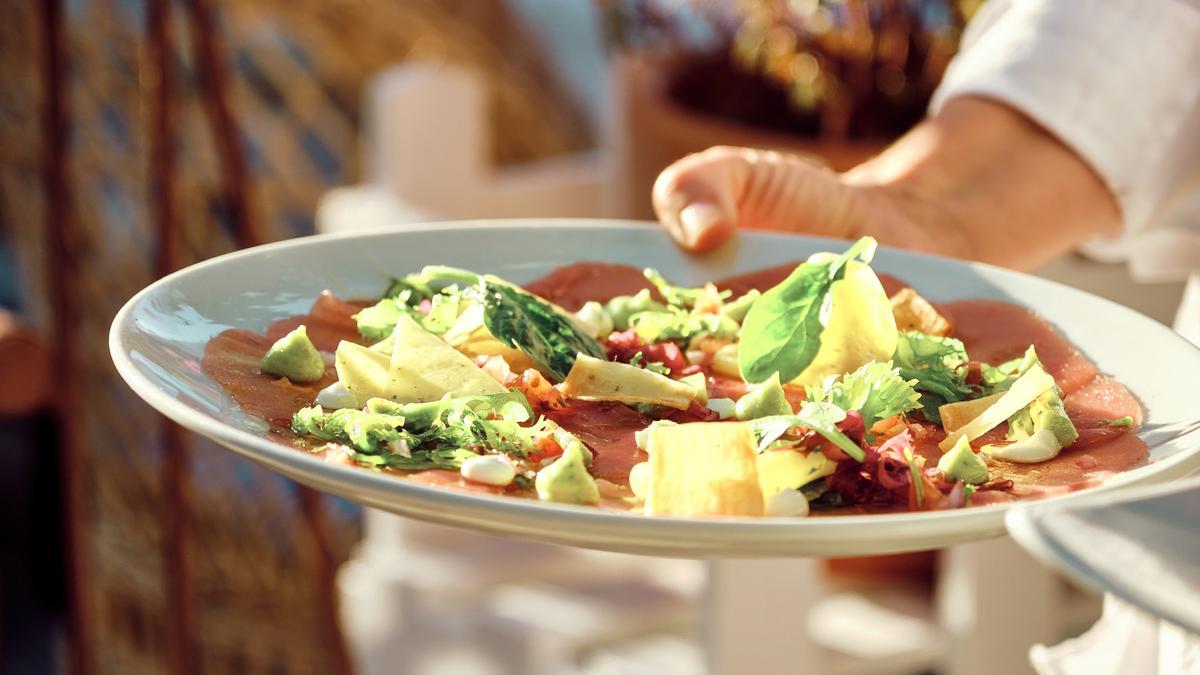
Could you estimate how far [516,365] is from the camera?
57cm

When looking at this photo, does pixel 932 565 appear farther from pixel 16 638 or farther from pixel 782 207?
pixel 16 638

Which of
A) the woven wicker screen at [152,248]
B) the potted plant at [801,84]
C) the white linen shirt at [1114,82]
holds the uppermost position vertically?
the white linen shirt at [1114,82]

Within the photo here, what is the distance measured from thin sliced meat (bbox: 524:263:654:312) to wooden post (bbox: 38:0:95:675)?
1.28ft

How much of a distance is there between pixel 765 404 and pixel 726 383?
0.07 m

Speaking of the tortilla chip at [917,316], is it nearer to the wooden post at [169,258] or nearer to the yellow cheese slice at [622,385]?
the yellow cheese slice at [622,385]

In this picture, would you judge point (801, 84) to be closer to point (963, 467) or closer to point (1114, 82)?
point (1114, 82)

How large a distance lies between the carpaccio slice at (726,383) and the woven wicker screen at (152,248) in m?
1.26

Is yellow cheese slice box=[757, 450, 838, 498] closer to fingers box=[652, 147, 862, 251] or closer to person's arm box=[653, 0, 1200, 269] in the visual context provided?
fingers box=[652, 147, 862, 251]

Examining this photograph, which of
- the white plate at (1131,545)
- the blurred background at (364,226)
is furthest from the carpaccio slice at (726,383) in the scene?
the blurred background at (364,226)

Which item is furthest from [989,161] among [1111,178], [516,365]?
[516,365]

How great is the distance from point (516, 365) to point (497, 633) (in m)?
1.02

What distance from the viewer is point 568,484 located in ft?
1.42

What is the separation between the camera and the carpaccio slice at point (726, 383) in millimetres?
483

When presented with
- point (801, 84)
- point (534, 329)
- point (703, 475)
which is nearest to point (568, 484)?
point (703, 475)
